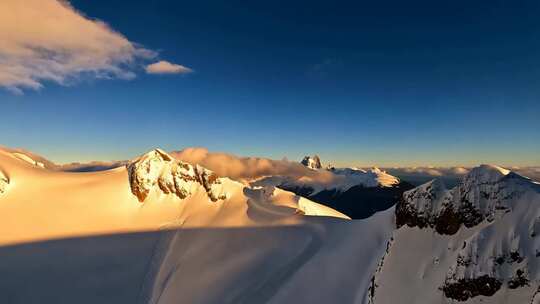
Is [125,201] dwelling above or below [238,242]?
above

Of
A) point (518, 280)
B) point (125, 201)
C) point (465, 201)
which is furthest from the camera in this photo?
point (125, 201)

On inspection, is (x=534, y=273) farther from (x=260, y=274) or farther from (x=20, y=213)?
(x=20, y=213)

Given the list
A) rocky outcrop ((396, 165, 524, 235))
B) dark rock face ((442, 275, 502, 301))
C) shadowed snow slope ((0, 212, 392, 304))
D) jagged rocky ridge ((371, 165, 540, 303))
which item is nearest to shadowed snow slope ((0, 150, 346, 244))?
shadowed snow slope ((0, 212, 392, 304))

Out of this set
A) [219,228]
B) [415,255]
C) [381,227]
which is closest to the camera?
[415,255]

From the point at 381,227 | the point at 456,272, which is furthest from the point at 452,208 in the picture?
the point at 381,227

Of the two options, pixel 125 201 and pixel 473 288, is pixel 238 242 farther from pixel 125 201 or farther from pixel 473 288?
pixel 473 288

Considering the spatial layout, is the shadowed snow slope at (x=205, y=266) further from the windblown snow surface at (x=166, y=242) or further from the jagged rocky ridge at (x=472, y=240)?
the jagged rocky ridge at (x=472, y=240)

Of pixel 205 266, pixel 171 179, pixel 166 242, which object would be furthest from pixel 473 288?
pixel 171 179
